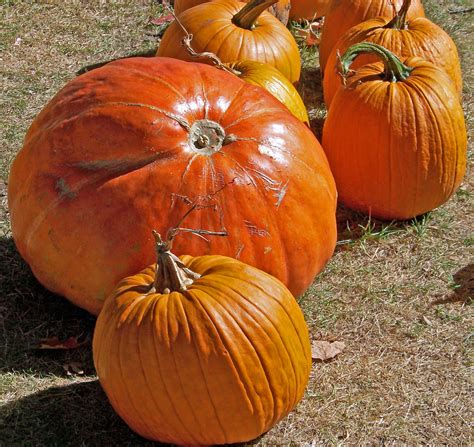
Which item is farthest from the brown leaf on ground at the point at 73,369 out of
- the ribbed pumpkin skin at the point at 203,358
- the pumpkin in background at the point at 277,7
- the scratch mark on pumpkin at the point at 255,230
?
the pumpkin in background at the point at 277,7

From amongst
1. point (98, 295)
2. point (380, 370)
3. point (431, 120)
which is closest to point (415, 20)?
point (431, 120)

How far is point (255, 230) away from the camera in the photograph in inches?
141

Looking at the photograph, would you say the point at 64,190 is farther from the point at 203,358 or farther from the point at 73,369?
the point at 203,358

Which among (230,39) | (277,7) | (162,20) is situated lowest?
(162,20)

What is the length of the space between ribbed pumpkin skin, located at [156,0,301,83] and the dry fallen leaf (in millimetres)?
2008

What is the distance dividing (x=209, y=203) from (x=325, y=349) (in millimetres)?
845

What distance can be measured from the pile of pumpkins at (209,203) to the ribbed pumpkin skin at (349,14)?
0.81m

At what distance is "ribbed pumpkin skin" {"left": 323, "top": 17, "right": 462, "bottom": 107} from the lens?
4980 mm

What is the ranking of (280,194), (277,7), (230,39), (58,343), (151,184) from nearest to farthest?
1. (151,184)
2. (280,194)
3. (58,343)
4. (230,39)
5. (277,7)

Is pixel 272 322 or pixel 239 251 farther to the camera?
pixel 239 251

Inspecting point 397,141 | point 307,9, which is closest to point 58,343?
point 397,141

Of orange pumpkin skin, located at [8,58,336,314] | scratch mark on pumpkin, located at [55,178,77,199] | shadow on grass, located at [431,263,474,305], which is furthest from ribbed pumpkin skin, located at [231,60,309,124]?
scratch mark on pumpkin, located at [55,178,77,199]

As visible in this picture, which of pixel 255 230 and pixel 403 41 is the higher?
pixel 403 41

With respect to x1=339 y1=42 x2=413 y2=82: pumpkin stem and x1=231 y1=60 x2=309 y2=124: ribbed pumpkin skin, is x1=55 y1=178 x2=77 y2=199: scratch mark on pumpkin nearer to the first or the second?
x1=231 y1=60 x2=309 y2=124: ribbed pumpkin skin
